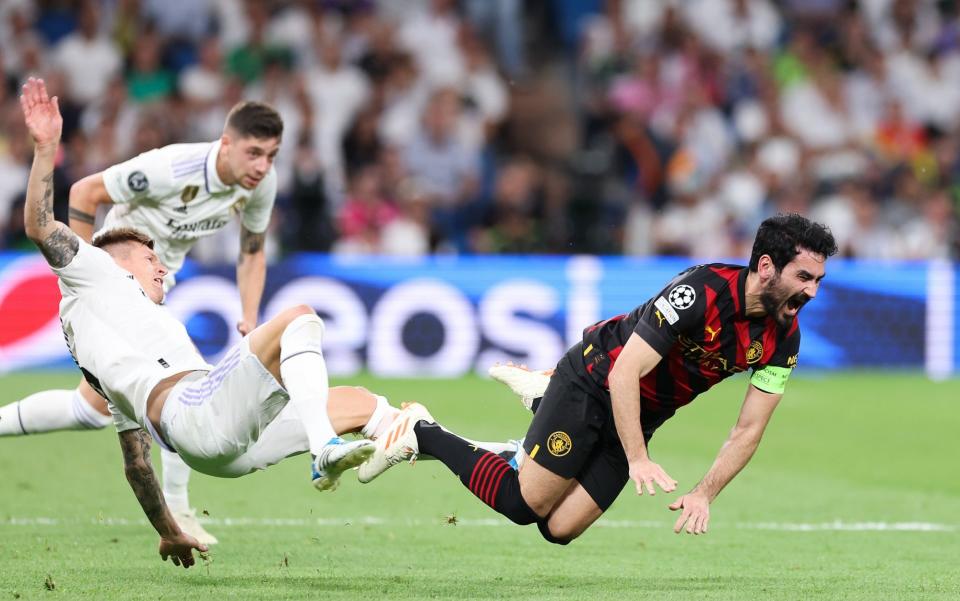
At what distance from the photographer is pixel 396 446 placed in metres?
7.23

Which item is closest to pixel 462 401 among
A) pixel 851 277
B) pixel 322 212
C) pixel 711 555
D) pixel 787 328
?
pixel 322 212

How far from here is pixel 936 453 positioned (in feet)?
40.9

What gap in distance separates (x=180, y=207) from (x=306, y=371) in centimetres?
283

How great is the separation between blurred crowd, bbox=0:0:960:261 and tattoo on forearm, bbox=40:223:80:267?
33.1 ft

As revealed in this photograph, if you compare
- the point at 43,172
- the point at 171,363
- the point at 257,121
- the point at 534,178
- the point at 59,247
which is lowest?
the point at 534,178

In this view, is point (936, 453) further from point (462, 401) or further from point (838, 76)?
point (838, 76)

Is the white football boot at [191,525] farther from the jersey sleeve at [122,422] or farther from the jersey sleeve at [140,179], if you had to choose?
the jersey sleeve at [140,179]

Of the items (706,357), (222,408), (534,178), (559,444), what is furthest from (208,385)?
(534,178)

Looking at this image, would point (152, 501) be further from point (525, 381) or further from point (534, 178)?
point (534, 178)

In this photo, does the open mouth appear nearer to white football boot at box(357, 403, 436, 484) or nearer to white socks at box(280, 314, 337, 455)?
white football boot at box(357, 403, 436, 484)

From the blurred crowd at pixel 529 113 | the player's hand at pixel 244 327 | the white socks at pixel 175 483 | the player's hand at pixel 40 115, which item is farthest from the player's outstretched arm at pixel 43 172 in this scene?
the blurred crowd at pixel 529 113

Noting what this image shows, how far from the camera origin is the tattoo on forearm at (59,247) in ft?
21.3

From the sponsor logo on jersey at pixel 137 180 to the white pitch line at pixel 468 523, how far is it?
195 cm

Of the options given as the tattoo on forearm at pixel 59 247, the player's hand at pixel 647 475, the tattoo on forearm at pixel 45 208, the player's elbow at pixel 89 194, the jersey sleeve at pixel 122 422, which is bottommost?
the jersey sleeve at pixel 122 422
